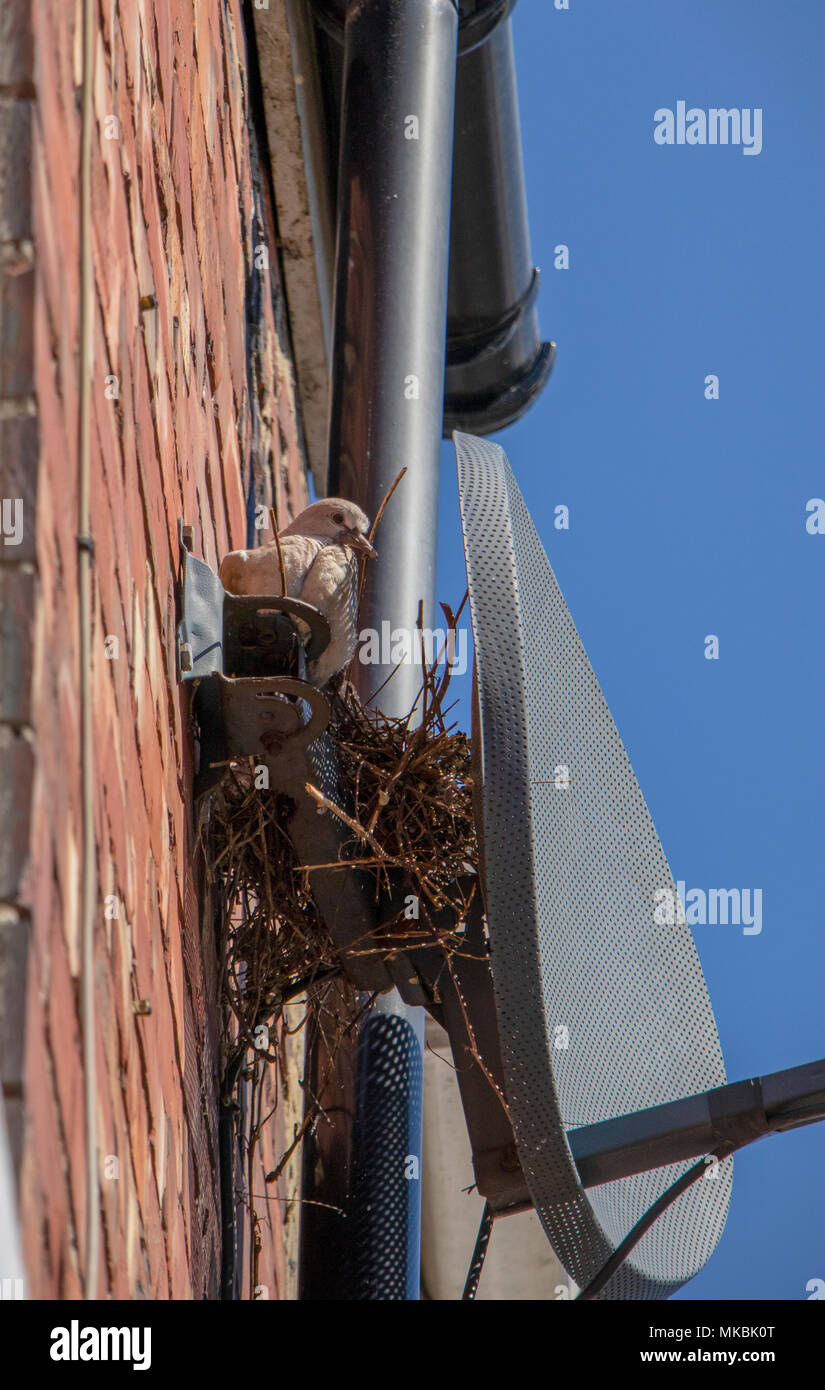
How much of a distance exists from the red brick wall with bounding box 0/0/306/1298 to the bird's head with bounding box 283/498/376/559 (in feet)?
0.54

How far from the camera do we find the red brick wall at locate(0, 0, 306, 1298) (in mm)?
1345

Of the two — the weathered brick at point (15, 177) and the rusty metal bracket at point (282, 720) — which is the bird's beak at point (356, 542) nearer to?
the rusty metal bracket at point (282, 720)

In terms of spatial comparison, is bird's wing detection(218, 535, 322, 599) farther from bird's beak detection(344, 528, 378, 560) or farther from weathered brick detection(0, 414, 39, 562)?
weathered brick detection(0, 414, 39, 562)

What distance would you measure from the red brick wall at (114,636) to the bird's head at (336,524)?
0.54 feet

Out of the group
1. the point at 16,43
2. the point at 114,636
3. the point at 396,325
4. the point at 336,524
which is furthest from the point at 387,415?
the point at 16,43

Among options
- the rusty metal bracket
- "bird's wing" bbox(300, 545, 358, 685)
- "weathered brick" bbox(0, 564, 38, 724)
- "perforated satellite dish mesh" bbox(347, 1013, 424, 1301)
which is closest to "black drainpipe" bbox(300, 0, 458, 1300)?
"perforated satellite dish mesh" bbox(347, 1013, 424, 1301)

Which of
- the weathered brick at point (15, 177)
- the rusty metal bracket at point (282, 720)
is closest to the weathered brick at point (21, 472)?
the weathered brick at point (15, 177)

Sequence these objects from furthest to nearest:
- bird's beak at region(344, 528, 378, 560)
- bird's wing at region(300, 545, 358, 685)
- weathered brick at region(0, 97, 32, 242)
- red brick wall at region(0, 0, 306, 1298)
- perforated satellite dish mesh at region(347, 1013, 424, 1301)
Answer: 1. perforated satellite dish mesh at region(347, 1013, 424, 1301)
2. bird's beak at region(344, 528, 378, 560)
3. bird's wing at region(300, 545, 358, 685)
4. weathered brick at region(0, 97, 32, 242)
5. red brick wall at region(0, 0, 306, 1298)

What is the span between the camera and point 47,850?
1.37 meters

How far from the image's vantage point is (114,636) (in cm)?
178

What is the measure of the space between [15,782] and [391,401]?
2510mm

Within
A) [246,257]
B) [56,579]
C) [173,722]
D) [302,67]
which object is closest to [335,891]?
[173,722]

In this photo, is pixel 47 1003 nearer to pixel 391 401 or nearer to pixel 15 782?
pixel 15 782

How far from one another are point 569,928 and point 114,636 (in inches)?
37.7
